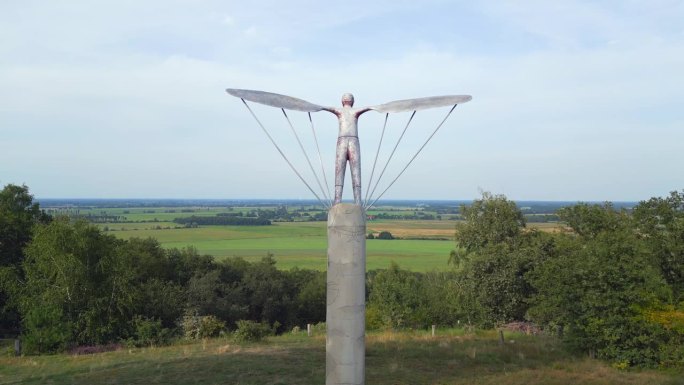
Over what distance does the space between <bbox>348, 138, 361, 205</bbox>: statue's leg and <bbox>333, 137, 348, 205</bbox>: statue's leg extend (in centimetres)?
12

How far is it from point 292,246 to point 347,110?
99.8 meters

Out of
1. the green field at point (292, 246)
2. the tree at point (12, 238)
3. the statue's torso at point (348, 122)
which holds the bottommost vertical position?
the green field at point (292, 246)

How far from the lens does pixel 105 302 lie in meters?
33.8

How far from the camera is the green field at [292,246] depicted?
86375mm

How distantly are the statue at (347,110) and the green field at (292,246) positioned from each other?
62.9 meters

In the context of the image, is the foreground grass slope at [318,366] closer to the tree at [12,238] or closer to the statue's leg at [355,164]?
the statue's leg at [355,164]

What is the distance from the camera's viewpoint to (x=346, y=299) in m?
10.1

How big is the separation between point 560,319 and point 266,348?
1225 cm

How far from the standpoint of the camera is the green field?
86375 mm

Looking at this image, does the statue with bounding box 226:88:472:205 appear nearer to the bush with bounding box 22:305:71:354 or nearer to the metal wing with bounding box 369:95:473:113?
the metal wing with bounding box 369:95:473:113

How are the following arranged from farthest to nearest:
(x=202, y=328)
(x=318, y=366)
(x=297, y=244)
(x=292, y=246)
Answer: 1. (x=297, y=244)
2. (x=292, y=246)
3. (x=202, y=328)
4. (x=318, y=366)

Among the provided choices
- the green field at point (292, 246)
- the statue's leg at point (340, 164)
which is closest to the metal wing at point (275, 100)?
the statue's leg at point (340, 164)

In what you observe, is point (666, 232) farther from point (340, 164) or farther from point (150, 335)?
point (150, 335)

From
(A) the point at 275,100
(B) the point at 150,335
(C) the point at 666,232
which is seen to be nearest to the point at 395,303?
(B) the point at 150,335
